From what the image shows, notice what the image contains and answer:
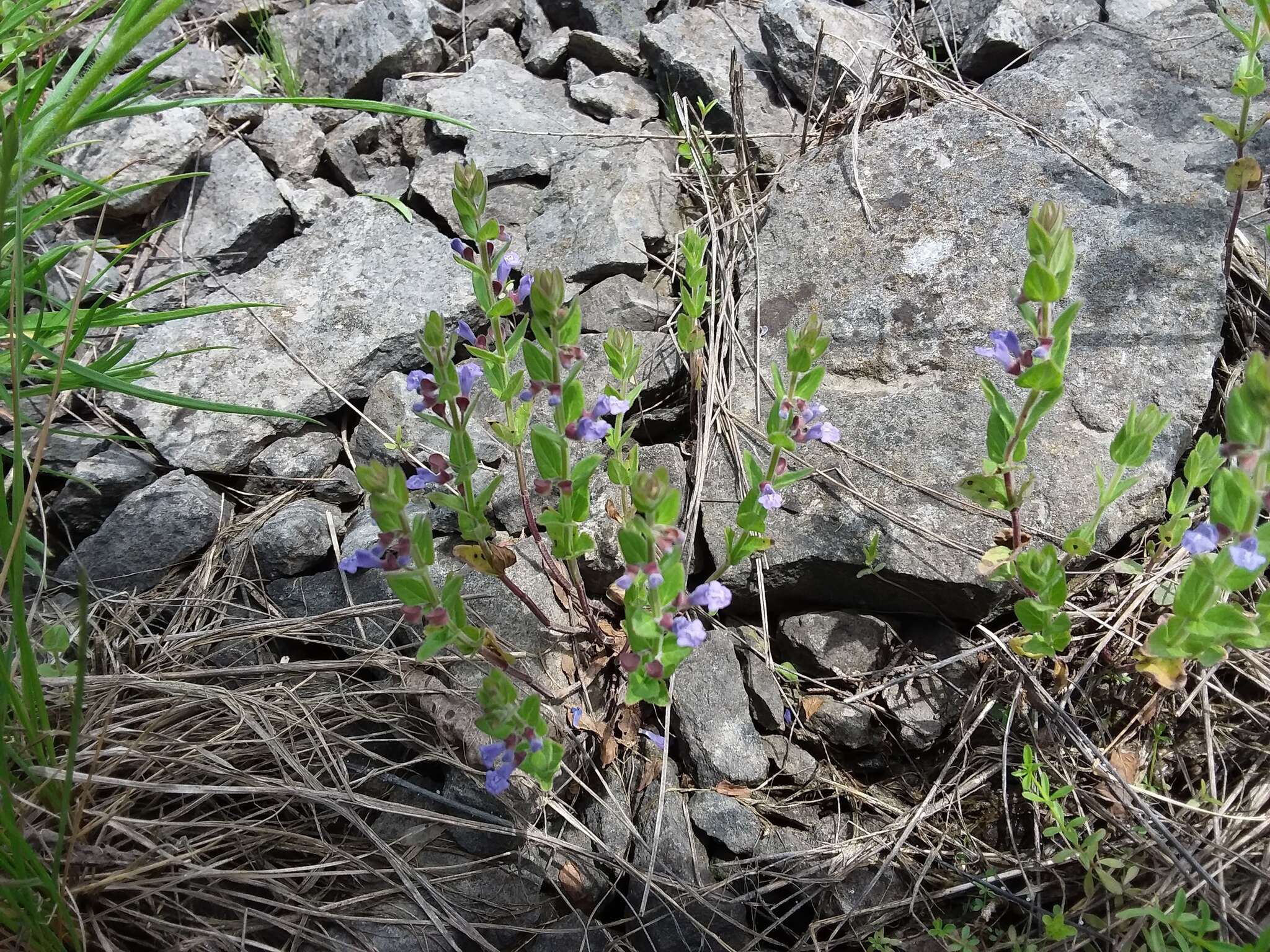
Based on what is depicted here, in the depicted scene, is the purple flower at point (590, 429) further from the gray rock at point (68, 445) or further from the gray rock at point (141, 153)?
the gray rock at point (141, 153)

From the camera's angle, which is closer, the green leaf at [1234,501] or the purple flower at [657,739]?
the green leaf at [1234,501]

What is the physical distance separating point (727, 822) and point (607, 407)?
123 cm

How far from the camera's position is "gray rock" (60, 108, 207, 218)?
3.85 m

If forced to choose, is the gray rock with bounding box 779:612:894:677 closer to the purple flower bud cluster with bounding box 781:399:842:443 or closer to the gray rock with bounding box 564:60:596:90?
the purple flower bud cluster with bounding box 781:399:842:443

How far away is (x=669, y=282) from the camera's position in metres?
3.58

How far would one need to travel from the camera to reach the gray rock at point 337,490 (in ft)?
10.3

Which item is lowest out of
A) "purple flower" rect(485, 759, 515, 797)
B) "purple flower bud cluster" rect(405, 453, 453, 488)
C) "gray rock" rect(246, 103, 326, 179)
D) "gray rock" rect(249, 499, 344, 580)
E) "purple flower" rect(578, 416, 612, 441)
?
"gray rock" rect(249, 499, 344, 580)

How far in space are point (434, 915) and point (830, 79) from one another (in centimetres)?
386

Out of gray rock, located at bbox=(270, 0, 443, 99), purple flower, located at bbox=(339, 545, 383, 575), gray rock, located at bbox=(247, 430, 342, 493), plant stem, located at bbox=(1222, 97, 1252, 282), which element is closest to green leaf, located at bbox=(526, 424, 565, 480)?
purple flower, located at bbox=(339, 545, 383, 575)

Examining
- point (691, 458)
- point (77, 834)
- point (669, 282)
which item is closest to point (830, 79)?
point (669, 282)

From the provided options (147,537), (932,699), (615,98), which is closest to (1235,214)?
(932,699)

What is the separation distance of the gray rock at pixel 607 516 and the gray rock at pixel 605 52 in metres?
2.47

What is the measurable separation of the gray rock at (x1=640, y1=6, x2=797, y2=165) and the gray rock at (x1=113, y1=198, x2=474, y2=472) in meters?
1.53

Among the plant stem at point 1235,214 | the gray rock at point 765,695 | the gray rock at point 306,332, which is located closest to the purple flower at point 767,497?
the gray rock at point 765,695
